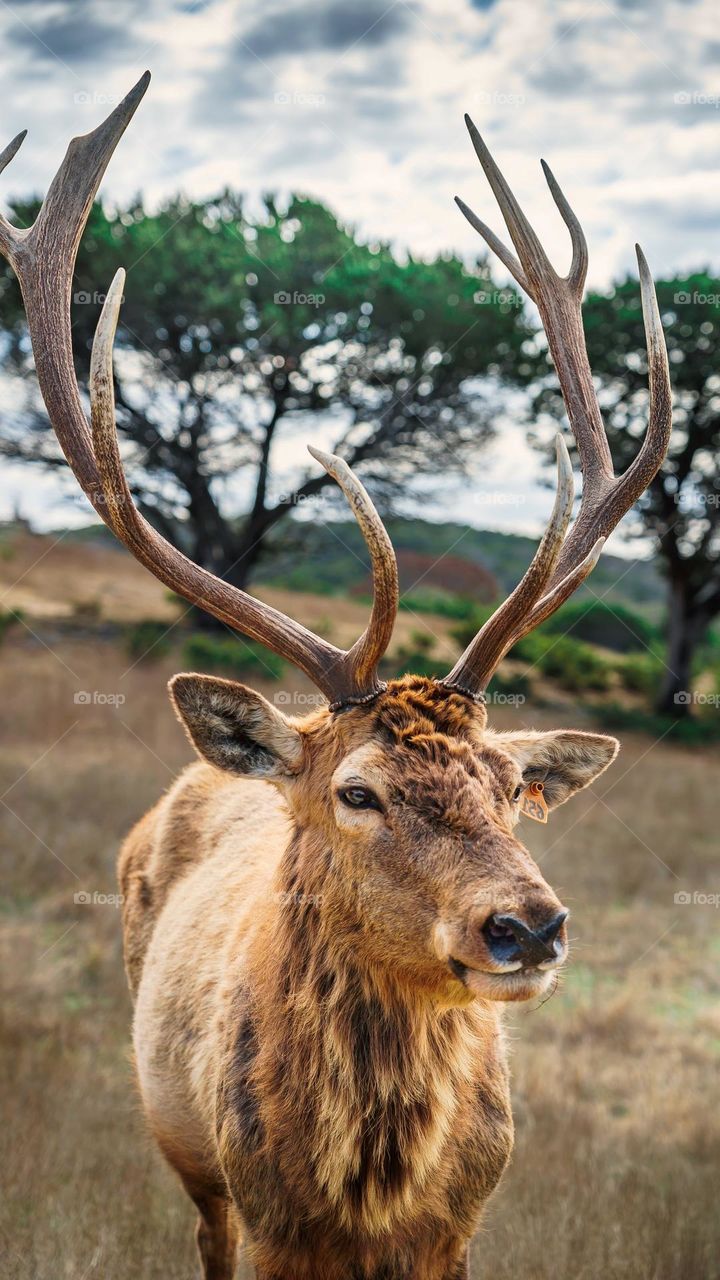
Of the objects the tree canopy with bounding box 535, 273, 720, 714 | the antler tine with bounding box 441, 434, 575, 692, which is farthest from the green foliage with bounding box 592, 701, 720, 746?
the antler tine with bounding box 441, 434, 575, 692

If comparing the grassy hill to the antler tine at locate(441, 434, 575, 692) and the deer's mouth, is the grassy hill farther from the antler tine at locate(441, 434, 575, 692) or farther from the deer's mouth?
the deer's mouth

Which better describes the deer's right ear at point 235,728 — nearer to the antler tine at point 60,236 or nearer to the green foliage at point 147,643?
the antler tine at point 60,236

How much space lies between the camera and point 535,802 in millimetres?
3316

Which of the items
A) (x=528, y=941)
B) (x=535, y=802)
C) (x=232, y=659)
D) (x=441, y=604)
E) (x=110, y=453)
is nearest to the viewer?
(x=528, y=941)

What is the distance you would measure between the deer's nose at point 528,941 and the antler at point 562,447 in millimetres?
891

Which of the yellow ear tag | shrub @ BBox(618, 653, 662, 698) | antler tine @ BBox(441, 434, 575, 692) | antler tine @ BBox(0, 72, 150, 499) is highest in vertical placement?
antler tine @ BBox(0, 72, 150, 499)

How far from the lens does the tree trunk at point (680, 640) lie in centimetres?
1970

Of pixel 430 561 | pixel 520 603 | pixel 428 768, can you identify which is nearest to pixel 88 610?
pixel 430 561

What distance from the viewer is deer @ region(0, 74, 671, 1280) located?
2633 millimetres

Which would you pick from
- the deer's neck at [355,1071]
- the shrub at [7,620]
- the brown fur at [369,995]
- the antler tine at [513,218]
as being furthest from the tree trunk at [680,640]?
the deer's neck at [355,1071]

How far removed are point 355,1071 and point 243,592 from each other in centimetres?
134

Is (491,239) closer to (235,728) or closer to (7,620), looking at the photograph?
(235,728)

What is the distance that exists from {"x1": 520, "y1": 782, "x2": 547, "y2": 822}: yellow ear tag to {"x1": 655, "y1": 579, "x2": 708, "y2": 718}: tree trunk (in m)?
16.9

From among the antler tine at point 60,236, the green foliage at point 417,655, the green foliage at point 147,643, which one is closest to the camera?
the antler tine at point 60,236
